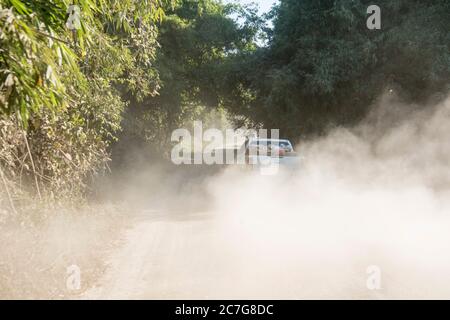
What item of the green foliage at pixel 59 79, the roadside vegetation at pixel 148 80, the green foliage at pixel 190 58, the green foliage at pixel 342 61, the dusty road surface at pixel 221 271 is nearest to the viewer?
the green foliage at pixel 59 79

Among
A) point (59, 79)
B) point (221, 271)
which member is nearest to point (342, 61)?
point (221, 271)

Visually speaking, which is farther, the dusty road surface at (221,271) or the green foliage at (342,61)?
the green foliage at (342,61)

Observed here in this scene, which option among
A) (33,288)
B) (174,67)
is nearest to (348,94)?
(174,67)

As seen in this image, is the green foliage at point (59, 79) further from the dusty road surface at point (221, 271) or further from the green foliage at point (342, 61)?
the green foliage at point (342, 61)

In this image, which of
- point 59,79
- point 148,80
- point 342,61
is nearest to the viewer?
point 59,79

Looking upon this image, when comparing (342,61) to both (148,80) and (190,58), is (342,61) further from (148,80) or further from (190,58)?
(190,58)

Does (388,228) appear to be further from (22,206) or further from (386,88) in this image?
(386,88)

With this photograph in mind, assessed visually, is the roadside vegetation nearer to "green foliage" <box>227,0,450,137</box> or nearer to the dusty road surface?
"green foliage" <box>227,0,450,137</box>

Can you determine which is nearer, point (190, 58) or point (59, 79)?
point (59, 79)

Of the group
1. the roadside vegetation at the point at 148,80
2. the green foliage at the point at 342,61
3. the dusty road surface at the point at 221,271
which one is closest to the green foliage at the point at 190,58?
the roadside vegetation at the point at 148,80

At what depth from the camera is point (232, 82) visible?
78.1 feet

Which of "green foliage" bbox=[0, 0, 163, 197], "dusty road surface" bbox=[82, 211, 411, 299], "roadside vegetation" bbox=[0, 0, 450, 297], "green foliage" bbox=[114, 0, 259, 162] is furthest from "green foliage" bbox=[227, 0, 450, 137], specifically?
"dusty road surface" bbox=[82, 211, 411, 299]

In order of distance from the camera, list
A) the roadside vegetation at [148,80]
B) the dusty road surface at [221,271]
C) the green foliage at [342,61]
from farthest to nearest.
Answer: the green foliage at [342,61]
the dusty road surface at [221,271]
the roadside vegetation at [148,80]

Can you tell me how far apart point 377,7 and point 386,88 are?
10.7 ft
